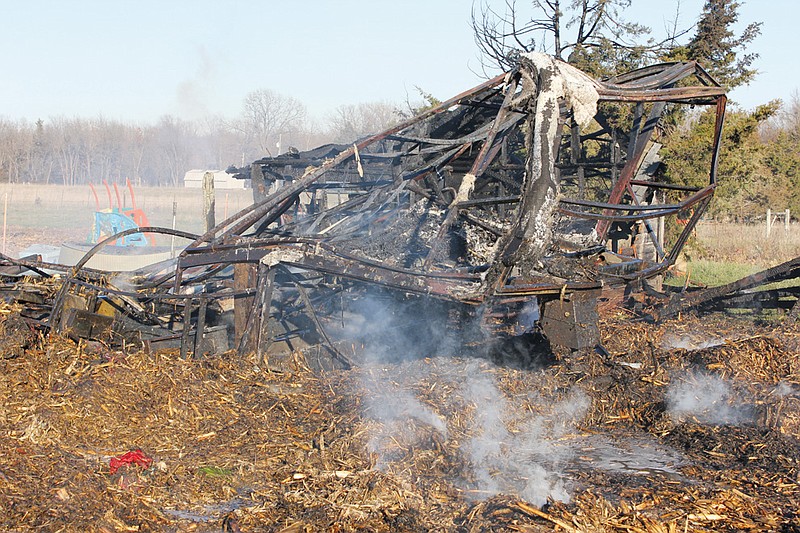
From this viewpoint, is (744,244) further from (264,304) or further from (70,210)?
(70,210)

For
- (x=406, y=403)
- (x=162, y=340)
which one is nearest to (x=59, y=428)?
(x=162, y=340)

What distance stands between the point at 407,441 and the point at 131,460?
1993 millimetres

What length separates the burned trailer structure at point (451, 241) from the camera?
593cm

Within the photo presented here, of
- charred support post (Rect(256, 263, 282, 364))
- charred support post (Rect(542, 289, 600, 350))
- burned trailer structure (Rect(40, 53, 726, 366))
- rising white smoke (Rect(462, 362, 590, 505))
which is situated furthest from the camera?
charred support post (Rect(256, 263, 282, 364))

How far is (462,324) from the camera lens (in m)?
8.16

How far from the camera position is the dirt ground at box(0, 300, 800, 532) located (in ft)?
13.9

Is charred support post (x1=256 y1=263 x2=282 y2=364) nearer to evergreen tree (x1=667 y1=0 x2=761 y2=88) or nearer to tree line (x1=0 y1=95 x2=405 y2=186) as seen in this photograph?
evergreen tree (x1=667 y1=0 x2=761 y2=88)

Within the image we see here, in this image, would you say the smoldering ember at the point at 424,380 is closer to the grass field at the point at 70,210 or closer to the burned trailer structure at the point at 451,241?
the burned trailer structure at the point at 451,241

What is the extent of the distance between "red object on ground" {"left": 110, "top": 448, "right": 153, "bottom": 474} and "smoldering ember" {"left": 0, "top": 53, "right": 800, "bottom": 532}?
17 millimetres

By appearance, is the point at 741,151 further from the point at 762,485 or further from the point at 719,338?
the point at 762,485

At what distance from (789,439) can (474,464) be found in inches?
99.6

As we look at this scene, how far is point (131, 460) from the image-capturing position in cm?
493

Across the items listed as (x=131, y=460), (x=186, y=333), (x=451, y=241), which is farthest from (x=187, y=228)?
(x=131, y=460)

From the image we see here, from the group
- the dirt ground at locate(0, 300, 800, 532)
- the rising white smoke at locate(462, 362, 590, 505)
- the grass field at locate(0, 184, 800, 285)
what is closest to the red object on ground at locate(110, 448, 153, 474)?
the dirt ground at locate(0, 300, 800, 532)
